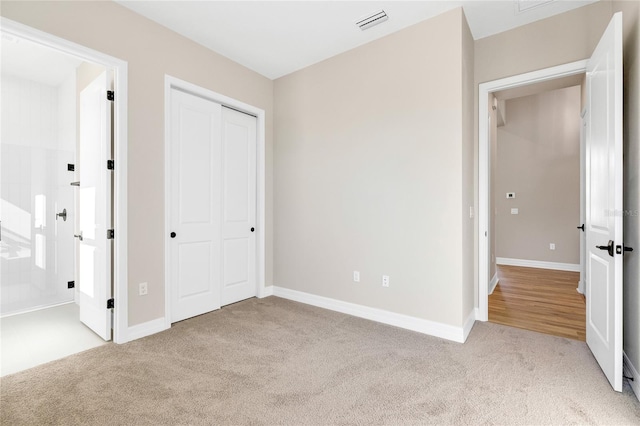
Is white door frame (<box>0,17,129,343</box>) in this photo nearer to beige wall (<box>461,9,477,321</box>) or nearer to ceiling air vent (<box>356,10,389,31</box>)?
ceiling air vent (<box>356,10,389,31</box>)

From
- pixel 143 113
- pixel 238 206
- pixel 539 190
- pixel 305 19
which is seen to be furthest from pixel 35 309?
pixel 539 190

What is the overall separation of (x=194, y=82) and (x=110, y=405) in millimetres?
2907

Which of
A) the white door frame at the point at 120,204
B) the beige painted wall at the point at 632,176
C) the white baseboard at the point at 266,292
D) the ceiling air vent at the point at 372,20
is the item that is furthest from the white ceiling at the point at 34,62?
the beige painted wall at the point at 632,176

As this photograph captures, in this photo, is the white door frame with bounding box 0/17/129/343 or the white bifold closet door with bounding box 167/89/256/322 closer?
the white door frame with bounding box 0/17/129/343

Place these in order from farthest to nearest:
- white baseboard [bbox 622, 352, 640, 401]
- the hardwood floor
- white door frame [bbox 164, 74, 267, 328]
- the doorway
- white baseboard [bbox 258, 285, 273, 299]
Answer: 1. the doorway
2. white baseboard [bbox 258, 285, 273, 299]
3. the hardwood floor
4. white door frame [bbox 164, 74, 267, 328]
5. white baseboard [bbox 622, 352, 640, 401]

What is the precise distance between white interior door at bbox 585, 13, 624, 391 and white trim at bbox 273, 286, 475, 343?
0.94 metres

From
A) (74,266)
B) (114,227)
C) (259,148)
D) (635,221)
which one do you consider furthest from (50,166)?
(635,221)

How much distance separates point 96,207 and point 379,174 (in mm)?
2781

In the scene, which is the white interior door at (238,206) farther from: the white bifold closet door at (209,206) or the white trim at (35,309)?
the white trim at (35,309)

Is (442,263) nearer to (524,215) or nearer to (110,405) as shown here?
(110,405)

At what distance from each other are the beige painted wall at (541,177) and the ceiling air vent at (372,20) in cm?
388

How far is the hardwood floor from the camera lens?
3045 mm

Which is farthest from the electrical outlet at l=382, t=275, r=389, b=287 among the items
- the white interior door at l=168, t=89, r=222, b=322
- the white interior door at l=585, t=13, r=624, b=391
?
the white interior door at l=168, t=89, r=222, b=322

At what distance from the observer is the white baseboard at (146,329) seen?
2.66m
